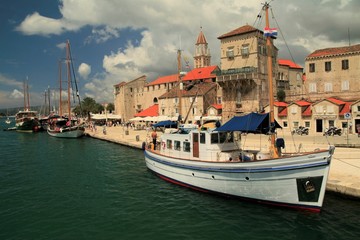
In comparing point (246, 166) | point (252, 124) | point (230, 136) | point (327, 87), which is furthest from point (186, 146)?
point (327, 87)

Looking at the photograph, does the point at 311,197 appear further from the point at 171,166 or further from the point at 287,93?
the point at 287,93

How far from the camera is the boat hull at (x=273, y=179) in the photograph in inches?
548

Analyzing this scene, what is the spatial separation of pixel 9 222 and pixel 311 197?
608 inches

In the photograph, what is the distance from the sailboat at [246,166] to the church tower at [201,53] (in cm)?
8145

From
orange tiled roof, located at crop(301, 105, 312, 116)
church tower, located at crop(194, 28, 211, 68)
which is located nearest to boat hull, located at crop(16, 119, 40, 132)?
church tower, located at crop(194, 28, 211, 68)

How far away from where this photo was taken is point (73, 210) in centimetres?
1639

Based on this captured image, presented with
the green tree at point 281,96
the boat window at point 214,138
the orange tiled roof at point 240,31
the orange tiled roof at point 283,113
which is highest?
the orange tiled roof at point 240,31

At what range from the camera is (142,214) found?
1557 centimetres

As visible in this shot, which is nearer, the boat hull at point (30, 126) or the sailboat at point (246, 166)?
the sailboat at point (246, 166)

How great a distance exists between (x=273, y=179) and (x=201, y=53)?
9054 cm

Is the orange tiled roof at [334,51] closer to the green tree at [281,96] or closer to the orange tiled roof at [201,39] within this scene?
the green tree at [281,96]

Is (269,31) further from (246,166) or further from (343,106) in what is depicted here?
(343,106)

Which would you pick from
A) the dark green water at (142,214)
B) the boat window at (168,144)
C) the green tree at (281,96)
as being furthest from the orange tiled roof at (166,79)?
the dark green water at (142,214)

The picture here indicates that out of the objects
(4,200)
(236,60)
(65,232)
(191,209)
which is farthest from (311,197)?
(236,60)
